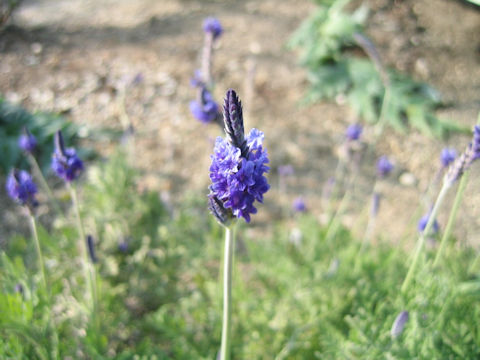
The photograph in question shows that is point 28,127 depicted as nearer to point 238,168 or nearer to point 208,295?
point 208,295

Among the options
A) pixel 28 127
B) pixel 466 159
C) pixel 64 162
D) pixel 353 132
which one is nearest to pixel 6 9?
pixel 28 127

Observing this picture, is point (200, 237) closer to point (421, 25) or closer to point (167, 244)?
point (167, 244)

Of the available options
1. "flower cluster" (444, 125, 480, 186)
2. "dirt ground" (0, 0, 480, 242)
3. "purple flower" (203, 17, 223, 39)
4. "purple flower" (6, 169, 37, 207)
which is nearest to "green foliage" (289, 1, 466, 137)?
"dirt ground" (0, 0, 480, 242)

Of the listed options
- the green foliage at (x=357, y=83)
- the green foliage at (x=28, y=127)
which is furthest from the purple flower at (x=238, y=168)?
the green foliage at (x=357, y=83)

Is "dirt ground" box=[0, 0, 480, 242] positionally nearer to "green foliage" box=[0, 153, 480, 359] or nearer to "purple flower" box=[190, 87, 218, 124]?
"green foliage" box=[0, 153, 480, 359]

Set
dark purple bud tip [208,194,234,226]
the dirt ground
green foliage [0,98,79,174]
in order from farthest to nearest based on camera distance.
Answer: the dirt ground
green foliage [0,98,79,174]
dark purple bud tip [208,194,234,226]

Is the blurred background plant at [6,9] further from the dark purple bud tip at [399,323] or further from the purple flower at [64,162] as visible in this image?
the dark purple bud tip at [399,323]

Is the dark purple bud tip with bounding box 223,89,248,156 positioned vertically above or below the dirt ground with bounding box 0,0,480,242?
below
